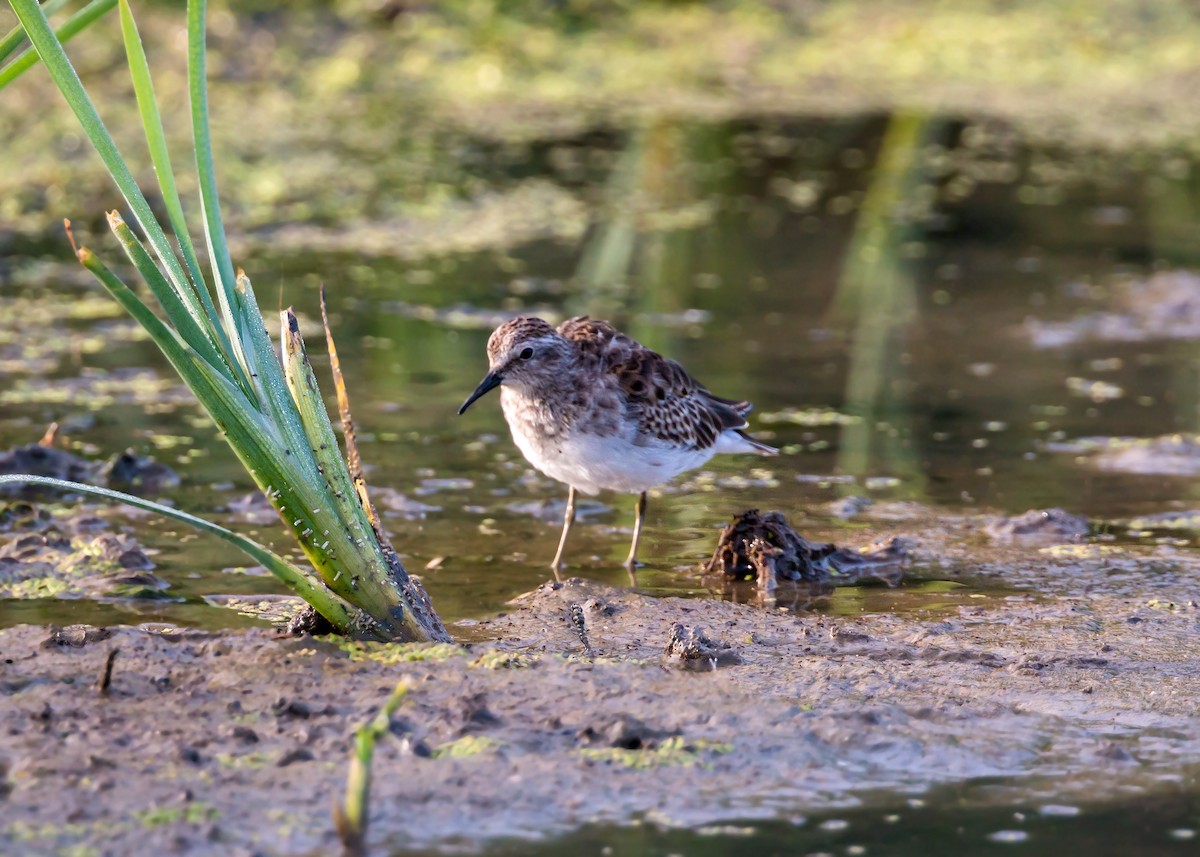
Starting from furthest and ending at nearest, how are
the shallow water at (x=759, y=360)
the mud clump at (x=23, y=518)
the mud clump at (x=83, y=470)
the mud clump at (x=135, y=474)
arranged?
the mud clump at (x=135, y=474)
the mud clump at (x=83, y=470)
the mud clump at (x=23, y=518)
the shallow water at (x=759, y=360)

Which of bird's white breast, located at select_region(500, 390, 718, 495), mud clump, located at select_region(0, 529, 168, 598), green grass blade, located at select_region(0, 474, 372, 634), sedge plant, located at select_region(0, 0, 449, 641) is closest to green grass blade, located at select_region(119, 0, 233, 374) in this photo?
sedge plant, located at select_region(0, 0, 449, 641)

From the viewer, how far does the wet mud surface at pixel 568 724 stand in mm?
4008

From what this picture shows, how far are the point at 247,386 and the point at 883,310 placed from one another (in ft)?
20.8

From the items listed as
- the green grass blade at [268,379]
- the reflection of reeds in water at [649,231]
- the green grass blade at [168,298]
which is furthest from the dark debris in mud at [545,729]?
the reflection of reeds in water at [649,231]

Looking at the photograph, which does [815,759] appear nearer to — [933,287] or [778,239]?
[933,287]

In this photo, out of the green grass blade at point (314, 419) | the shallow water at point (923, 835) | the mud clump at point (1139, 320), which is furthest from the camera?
the mud clump at point (1139, 320)

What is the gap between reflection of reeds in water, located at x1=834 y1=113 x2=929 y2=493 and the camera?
26.3ft

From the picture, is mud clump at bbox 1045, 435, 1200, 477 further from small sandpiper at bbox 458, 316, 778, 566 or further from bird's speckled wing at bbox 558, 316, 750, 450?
small sandpiper at bbox 458, 316, 778, 566

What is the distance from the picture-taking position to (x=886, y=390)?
8938 mm

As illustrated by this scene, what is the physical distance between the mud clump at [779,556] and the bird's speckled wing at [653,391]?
51cm

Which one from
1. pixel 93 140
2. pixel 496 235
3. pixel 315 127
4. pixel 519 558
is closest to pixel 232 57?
pixel 315 127

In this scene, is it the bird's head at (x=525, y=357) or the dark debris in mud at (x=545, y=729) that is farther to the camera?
the bird's head at (x=525, y=357)

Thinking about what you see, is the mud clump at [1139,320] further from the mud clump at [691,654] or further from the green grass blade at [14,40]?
the green grass blade at [14,40]

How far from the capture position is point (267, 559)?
4.61m
